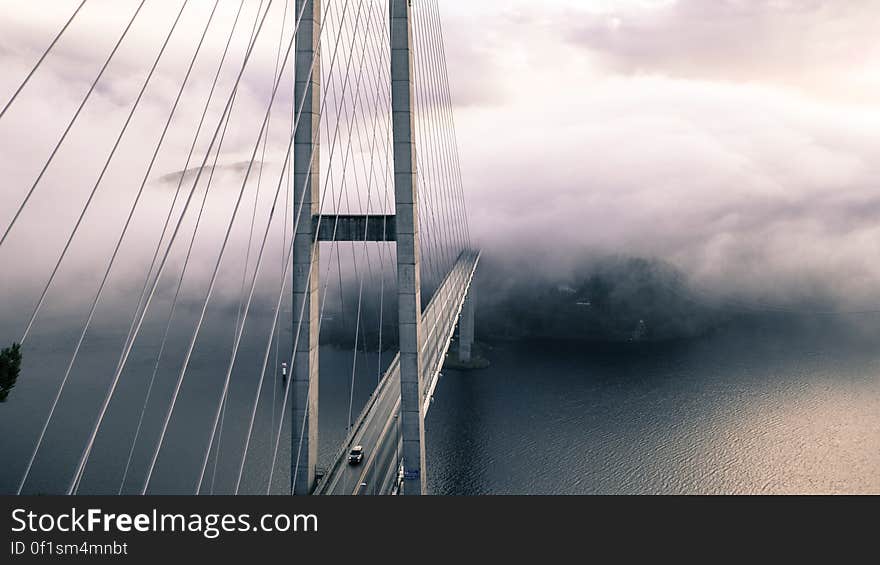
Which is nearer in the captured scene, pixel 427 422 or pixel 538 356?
pixel 427 422

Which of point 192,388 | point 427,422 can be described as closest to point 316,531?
point 427,422

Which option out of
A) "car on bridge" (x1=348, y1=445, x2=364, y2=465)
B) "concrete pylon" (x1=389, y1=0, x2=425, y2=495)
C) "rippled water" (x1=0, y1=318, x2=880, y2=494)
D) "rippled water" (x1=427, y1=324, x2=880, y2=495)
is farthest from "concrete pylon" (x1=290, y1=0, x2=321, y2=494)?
"rippled water" (x1=427, y1=324, x2=880, y2=495)

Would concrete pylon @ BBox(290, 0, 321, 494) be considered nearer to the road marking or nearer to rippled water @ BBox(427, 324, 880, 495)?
the road marking

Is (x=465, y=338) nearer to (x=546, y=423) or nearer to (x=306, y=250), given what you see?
(x=546, y=423)

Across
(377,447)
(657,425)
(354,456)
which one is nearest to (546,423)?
(657,425)

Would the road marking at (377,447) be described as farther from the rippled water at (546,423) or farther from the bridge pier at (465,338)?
the bridge pier at (465,338)

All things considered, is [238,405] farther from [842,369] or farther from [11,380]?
[842,369]
